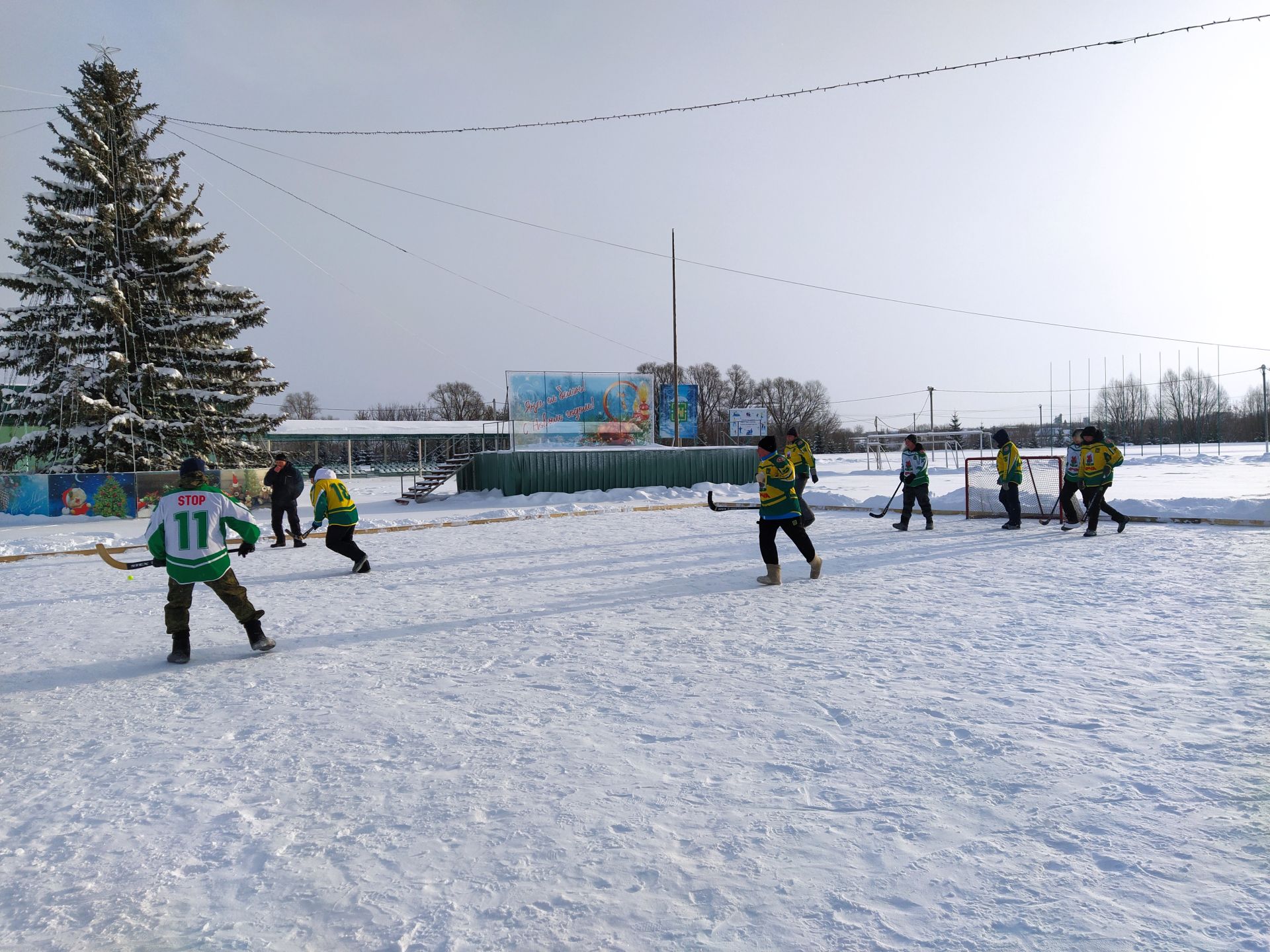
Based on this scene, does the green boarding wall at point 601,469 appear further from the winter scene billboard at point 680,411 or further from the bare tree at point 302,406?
the bare tree at point 302,406

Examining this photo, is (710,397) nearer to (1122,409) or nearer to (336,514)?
(1122,409)

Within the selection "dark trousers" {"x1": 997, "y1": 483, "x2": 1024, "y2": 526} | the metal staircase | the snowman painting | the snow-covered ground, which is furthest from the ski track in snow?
the metal staircase

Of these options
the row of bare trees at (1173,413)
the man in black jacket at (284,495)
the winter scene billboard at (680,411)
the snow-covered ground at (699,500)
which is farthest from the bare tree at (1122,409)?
the man in black jacket at (284,495)

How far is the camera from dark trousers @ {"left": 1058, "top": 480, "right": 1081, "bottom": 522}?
13.1 m

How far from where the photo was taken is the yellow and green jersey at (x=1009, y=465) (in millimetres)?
13117

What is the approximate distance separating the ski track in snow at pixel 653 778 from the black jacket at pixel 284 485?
5.46 meters

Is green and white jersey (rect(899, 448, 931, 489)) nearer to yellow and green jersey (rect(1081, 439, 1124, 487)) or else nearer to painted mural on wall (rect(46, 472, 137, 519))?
yellow and green jersey (rect(1081, 439, 1124, 487))

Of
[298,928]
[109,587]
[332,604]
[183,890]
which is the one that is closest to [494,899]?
[298,928]

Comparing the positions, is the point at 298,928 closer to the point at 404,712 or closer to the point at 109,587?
the point at 404,712

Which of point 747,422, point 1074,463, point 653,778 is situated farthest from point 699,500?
point 653,778

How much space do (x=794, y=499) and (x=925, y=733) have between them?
4747 mm

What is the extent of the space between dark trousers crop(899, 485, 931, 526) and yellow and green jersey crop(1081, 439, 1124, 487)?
2329mm

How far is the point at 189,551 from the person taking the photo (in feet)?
18.9

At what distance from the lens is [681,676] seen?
16.9 feet
